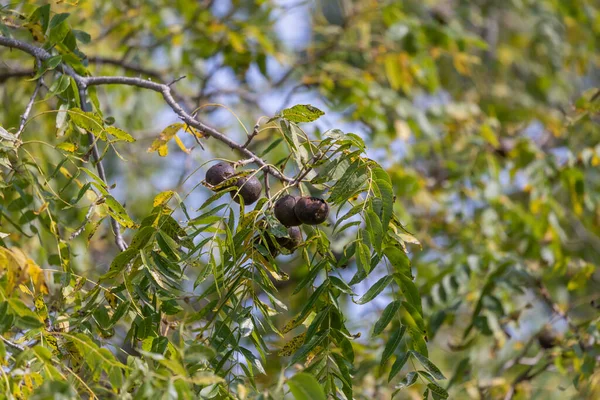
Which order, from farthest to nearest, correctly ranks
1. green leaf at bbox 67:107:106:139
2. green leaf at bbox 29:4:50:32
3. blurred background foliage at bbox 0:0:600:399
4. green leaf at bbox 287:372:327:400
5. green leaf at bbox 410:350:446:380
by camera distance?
blurred background foliage at bbox 0:0:600:399 → green leaf at bbox 29:4:50:32 → green leaf at bbox 67:107:106:139 → green leaf at bbox 410:350:446:380 → green leaf at bbox 287:372:327:400

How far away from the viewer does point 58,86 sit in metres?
2.57

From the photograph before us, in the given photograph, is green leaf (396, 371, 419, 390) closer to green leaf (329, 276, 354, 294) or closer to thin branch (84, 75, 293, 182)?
green leaf (329, 276, 354, 294)

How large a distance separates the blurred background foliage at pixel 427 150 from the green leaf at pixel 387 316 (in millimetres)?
1438

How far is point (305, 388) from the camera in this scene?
71.0 inches

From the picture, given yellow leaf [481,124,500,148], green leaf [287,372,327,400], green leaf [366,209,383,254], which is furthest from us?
yellow leaf [481,124,500,148]

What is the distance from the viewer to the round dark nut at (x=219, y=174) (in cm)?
230

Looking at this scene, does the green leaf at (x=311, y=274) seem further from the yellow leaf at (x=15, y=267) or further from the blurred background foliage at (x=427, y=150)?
the blurred background foliage at (x=427, y=150)

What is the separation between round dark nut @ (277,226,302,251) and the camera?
229 cm

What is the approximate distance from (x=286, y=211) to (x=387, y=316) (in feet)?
1.45

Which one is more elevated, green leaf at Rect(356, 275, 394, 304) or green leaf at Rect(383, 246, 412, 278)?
green leaf at Rect(383, 246, 412, 278)

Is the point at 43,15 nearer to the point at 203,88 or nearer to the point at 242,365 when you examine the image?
the point at 242,365

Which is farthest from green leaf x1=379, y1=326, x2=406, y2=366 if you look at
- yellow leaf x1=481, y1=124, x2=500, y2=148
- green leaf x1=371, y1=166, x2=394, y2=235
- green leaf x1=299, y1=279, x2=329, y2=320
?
yellow leaf x1=481, y1=124, x2=500, y2=148

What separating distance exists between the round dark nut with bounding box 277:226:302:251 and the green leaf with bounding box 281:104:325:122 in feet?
1.11

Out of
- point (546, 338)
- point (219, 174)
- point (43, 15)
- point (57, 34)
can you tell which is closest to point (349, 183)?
point (219, 174)
